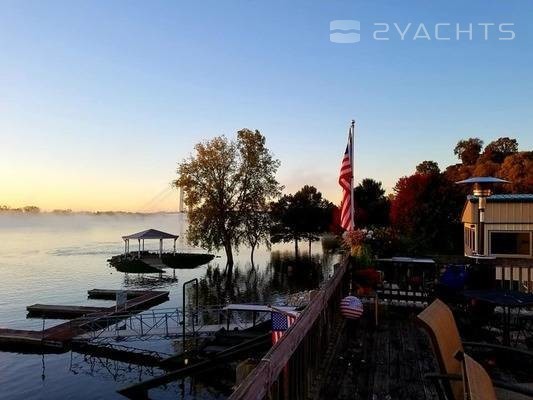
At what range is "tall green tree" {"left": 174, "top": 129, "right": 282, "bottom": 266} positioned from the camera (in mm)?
48125

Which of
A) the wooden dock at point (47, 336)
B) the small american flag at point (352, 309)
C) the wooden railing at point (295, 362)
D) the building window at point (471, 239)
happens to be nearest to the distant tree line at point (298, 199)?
the building window at point (471, 239)

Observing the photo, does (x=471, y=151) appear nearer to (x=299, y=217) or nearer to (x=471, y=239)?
(x=299, y=217)

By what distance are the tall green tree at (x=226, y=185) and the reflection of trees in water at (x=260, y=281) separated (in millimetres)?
4123

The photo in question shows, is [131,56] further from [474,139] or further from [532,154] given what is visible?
[474,139]

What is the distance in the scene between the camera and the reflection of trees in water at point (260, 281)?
3353 centimetres

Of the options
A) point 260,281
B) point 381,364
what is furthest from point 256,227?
point 381,364

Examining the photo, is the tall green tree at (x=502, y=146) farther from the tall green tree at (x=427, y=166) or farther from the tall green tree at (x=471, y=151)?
the tall green tree at (x=427, y=166)

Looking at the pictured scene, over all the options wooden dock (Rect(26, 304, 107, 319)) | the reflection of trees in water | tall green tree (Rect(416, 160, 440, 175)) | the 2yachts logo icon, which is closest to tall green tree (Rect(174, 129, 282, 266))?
the reflection of trees in water

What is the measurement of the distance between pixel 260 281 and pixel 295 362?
37.7 m

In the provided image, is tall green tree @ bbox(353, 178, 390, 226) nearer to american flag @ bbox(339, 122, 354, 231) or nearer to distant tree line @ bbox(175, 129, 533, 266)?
distant tree line @ bbox(175, 129, 533, 266)

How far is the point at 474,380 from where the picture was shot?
2.05m

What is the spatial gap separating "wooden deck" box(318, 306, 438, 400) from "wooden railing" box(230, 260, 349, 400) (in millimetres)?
296

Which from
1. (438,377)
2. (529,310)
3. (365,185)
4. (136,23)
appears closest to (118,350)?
(136,23)

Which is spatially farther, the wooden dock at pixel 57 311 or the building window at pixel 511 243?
the wooden dock at pixel 57 311
